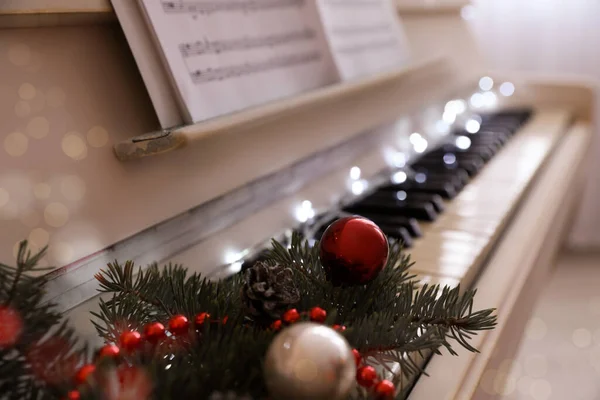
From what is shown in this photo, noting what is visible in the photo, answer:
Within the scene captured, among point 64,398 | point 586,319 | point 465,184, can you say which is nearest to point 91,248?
point 64,398

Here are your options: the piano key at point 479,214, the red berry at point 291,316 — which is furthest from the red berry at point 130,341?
the piano key at point 479,214

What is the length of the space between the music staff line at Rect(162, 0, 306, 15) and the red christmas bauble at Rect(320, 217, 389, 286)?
1.17 ft

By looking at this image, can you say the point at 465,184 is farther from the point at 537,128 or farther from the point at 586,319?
the point at 586,319

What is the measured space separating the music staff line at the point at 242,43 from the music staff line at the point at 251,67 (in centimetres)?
2

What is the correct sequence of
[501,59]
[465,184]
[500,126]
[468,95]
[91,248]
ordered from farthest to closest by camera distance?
[501,59] < [468,95] < [500,126] < [465,184] < [91,248]

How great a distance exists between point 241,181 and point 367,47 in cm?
55

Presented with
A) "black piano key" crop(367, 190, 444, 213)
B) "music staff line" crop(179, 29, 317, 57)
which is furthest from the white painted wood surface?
"music staff line" crop(179, 29, 317, 57)

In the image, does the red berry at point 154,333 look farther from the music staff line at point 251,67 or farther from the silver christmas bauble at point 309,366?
the music staff line at point 251,67

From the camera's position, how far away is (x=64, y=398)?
32 cm

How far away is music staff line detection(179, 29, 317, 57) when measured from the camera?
686mm

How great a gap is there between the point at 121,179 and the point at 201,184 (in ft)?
0.39

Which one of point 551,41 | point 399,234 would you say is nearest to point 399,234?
point 399,234

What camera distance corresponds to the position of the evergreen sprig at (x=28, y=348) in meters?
0.34

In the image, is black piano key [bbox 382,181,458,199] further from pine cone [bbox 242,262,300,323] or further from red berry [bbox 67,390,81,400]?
red berry [bbox 67,390,81,400]
